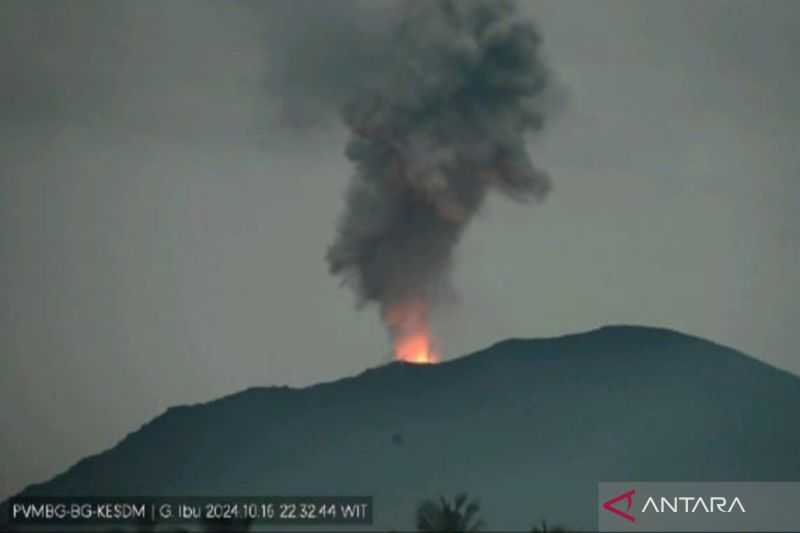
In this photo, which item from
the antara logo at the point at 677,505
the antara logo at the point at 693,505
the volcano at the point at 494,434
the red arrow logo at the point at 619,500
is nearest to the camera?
the red arrow logo at the point at 619,500

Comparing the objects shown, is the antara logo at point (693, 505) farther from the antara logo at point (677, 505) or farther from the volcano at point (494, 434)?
the volcano at point (494, 434)

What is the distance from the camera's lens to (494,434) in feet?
249

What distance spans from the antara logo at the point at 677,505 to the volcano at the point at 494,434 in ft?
9.66

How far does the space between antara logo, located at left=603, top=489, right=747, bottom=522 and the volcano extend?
9.66 ft

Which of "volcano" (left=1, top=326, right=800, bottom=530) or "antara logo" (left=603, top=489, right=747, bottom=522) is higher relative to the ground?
"volcano" (left=1, top=326, right=800, bottom=530)

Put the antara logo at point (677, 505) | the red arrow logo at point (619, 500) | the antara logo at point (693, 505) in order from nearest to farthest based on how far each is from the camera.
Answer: the red arrow logo at point (619, 500)
the antara logo at point (677, 505)
the antara logo at point (693, 505)

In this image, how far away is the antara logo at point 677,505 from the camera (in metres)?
53.8

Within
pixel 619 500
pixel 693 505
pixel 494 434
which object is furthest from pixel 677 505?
pixel 494 434

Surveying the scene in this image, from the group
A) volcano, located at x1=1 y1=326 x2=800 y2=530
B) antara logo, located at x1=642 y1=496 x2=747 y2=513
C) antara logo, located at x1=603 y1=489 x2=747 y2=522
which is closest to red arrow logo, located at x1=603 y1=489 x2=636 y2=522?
antara logo, located at x1=603 y1=489 x2=747 y2=522

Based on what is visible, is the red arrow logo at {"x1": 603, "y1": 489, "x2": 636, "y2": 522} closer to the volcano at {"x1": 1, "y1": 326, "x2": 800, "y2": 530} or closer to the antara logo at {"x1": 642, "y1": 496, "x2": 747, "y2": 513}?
the antara logo at {"x1": 642, "y1": 496, "x2": 747, "y2": 513}

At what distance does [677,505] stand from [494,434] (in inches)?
804

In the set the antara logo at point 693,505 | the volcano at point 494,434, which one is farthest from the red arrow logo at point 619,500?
the volcano at point 494,434

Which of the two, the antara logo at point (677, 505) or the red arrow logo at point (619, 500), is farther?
the antara logo at point (677, 505)

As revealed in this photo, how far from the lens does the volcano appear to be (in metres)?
67.9
